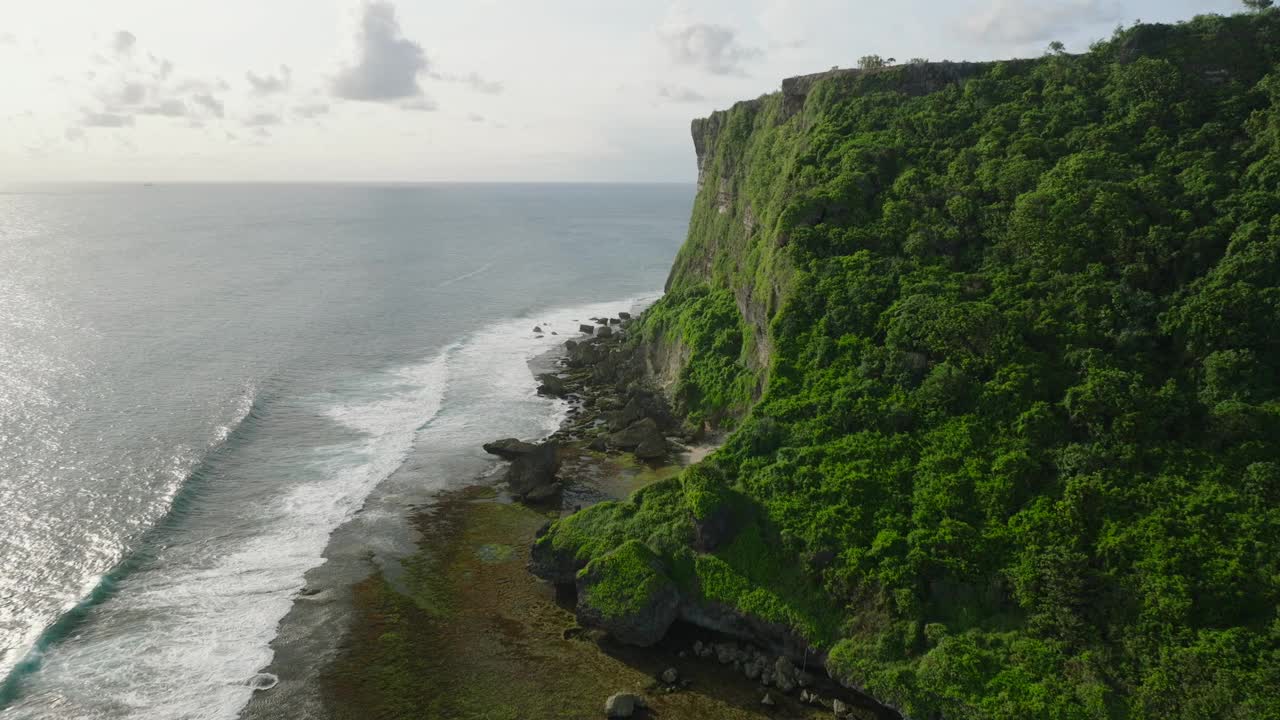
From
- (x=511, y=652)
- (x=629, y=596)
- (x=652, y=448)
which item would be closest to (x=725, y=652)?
(x=629, y=596)

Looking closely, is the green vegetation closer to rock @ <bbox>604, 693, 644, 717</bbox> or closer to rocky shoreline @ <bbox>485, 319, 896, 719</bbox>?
rocky shoreline @ <bbox>485, 319, 896, 719</bbox>

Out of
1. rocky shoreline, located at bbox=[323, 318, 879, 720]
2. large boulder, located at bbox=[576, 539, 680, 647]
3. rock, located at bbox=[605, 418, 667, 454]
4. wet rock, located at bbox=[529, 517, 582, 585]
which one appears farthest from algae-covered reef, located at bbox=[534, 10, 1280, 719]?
rock, located at bbox=[605, 418, 667, 454]

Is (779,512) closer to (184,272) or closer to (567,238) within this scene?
(184,272)

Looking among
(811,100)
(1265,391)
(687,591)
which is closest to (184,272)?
(811,100)

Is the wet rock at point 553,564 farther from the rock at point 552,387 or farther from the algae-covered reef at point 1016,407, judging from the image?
the rock at point 552,387

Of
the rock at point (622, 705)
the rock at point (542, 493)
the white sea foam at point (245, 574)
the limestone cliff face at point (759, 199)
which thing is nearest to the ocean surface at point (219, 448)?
the white sea foam at point (245, 574)

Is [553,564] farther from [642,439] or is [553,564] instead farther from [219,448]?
[219,448]
